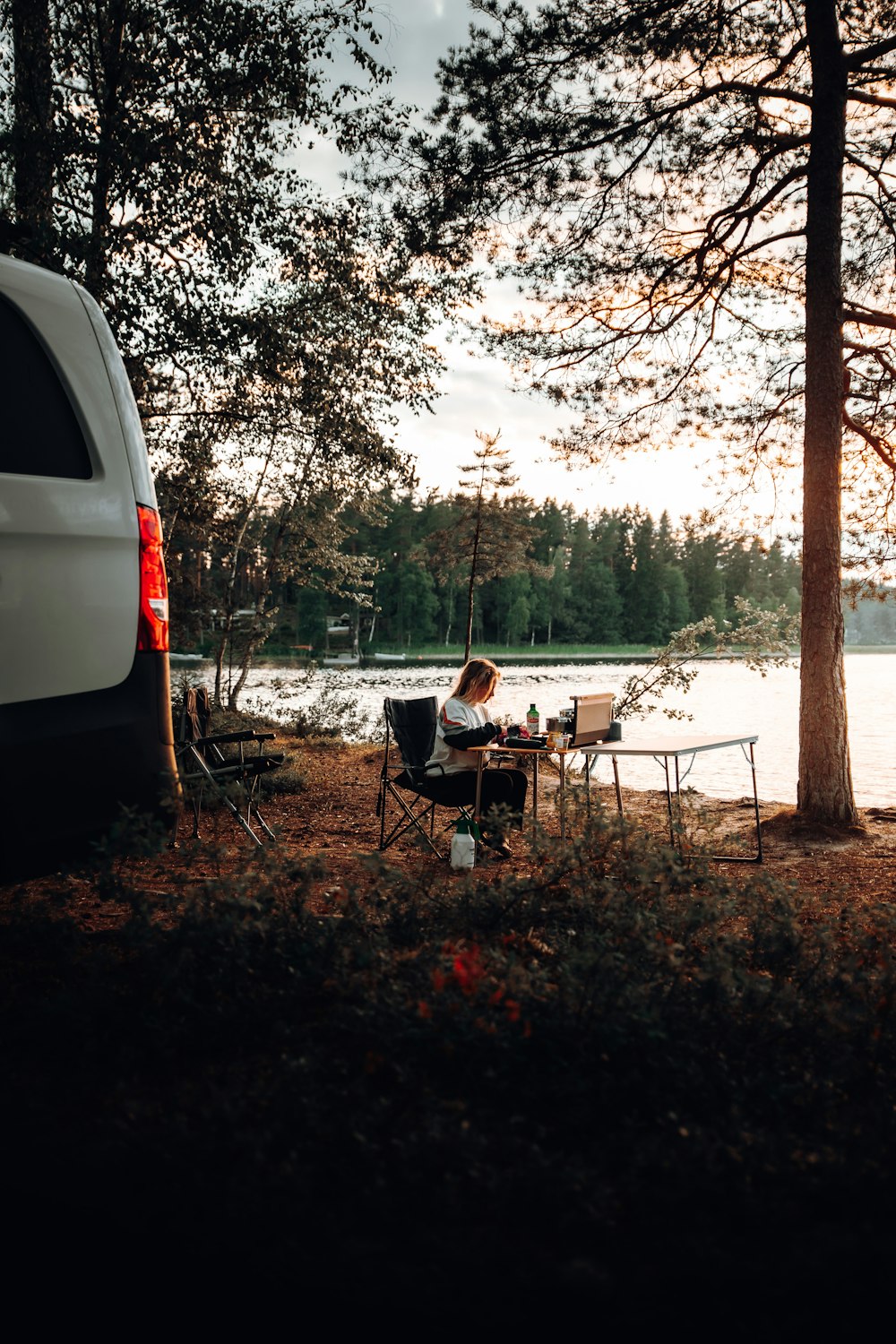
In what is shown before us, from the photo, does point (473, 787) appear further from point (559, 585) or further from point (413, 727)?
point (559, 585)

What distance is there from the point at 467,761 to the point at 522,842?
28.5 inches

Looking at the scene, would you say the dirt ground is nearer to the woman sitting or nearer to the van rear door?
the woman sitting

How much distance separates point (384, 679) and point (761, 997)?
3065 cm

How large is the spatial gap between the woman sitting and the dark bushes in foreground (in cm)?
317

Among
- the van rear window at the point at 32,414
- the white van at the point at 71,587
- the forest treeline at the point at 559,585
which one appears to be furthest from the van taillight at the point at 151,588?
the forest treeline at the point at 559,585

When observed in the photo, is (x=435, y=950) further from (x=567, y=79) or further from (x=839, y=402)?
(x=567, y=79)

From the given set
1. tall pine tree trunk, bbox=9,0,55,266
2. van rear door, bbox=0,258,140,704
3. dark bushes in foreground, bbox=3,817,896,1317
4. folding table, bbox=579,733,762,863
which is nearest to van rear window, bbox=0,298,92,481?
van rear door, bbox=0,258,140,704

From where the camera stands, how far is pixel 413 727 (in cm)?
674

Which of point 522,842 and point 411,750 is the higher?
point 411,750

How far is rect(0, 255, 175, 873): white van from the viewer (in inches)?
91.2

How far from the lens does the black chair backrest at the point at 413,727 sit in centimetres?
658

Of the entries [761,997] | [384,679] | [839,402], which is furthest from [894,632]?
[761,997]

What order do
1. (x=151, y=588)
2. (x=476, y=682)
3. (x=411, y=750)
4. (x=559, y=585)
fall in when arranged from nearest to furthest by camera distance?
(x=151, y=588) → (x=476, y=682) → (x=411, y=750) → (x=559, y=585)

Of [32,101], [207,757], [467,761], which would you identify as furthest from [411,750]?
[32,101]
